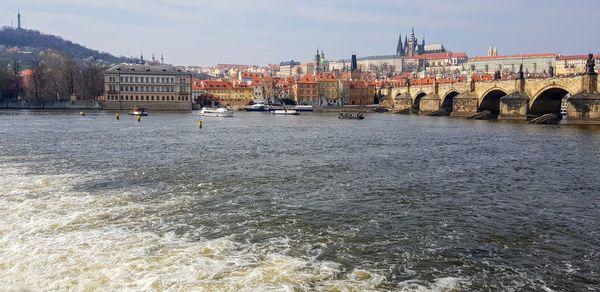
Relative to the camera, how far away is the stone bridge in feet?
197

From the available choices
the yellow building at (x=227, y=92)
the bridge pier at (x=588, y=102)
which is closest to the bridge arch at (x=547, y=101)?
the bridge pier at (x=588, y=102)

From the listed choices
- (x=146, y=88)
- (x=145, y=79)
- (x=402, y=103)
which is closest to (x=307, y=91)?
(x=402, y=103)

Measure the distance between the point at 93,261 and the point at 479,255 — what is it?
831 cm

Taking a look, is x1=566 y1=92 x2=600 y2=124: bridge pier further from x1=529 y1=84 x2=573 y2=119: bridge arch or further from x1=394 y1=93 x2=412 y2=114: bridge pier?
x1=394 y1=93 x2=412 y2=114: bridge pier

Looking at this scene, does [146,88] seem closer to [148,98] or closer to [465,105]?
[148,98]

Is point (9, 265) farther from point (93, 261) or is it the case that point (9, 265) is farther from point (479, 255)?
point (479, 255)

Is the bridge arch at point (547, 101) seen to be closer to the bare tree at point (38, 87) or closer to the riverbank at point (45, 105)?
the riverbank at point (45, 105)

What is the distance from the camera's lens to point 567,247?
12.8 metres

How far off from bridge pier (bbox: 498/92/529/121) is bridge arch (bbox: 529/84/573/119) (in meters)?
0.87

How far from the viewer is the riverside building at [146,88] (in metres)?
119

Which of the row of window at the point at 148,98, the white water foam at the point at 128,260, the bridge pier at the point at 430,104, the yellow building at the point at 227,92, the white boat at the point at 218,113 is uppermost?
the yellow building at the point at 227,92

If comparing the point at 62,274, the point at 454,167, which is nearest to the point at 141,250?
the point at 62,274

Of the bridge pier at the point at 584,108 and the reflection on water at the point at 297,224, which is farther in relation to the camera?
the bridge pier at the point at 584,108

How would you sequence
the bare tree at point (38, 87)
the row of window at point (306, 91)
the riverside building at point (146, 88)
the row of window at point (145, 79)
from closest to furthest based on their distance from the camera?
the bare tree at point (38, 87)
the riverside building at point (146, 88)
the row of window at point (145, 79)
the row of window at point (306, 91)
